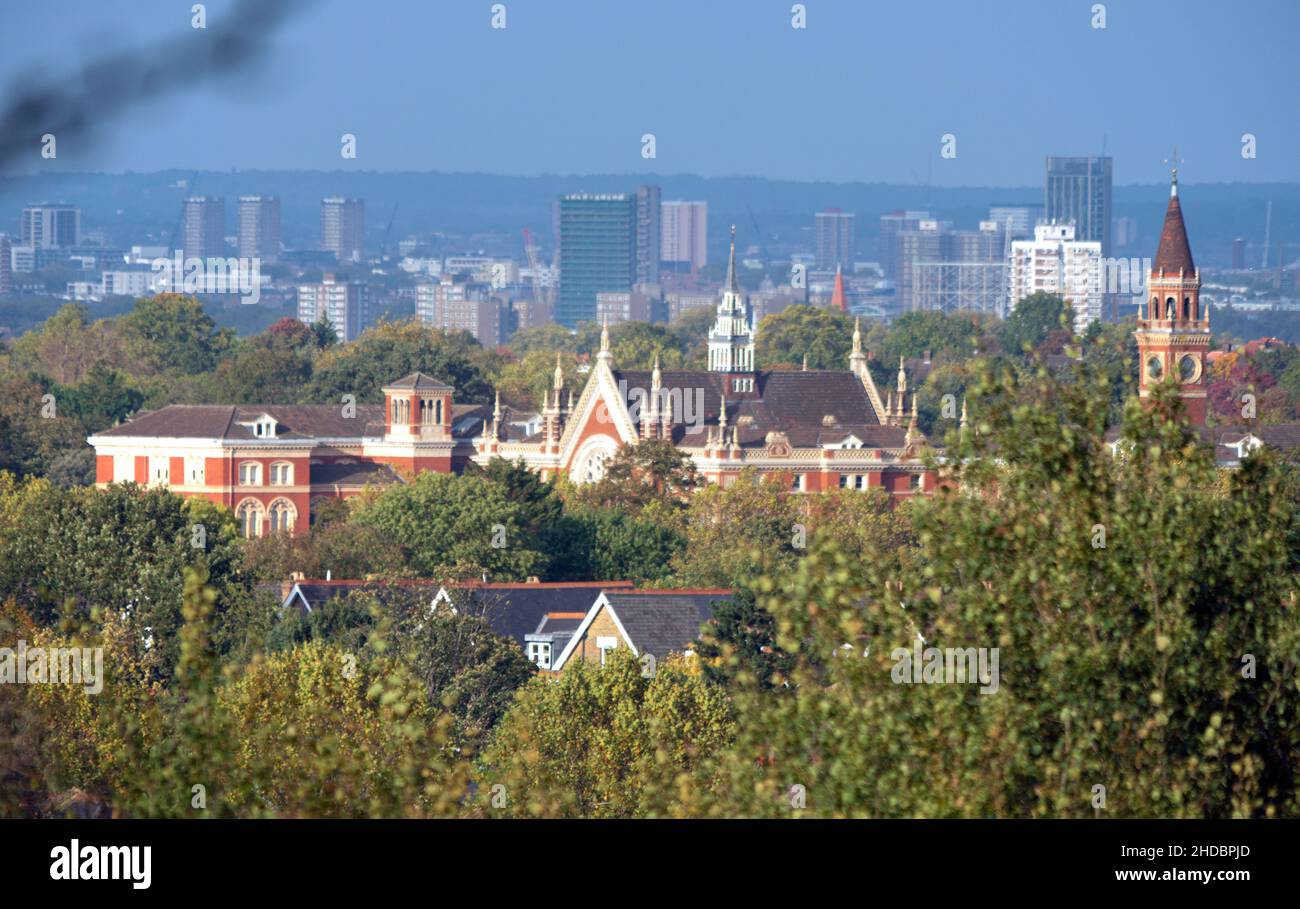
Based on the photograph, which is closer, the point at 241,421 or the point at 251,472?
the point at 251,472

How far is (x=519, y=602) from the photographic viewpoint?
7700 cm

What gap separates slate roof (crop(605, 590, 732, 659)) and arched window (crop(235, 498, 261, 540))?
48525mm

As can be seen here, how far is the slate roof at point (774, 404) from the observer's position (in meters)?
128

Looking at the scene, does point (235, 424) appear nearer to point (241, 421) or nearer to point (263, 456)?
point (241, 421)

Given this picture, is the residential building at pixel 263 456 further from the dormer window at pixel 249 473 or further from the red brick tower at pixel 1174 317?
the red brick tower at pixel 1174 317

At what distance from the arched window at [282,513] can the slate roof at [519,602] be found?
140 ft

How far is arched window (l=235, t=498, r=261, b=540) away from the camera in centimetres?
12138

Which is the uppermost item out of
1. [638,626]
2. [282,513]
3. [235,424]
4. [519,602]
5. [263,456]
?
[235,424]

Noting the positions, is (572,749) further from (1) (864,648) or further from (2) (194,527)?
(2) (194,527)

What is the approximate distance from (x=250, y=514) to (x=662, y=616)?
172ft

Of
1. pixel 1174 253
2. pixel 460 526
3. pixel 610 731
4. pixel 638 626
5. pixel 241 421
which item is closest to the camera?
pixel 610 731

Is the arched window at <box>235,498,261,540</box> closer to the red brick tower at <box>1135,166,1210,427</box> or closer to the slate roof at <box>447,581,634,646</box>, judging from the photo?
the red brick tower at <box>1135,166,1210,427</box>

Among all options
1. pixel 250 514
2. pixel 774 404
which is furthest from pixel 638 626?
pixel 774 404
